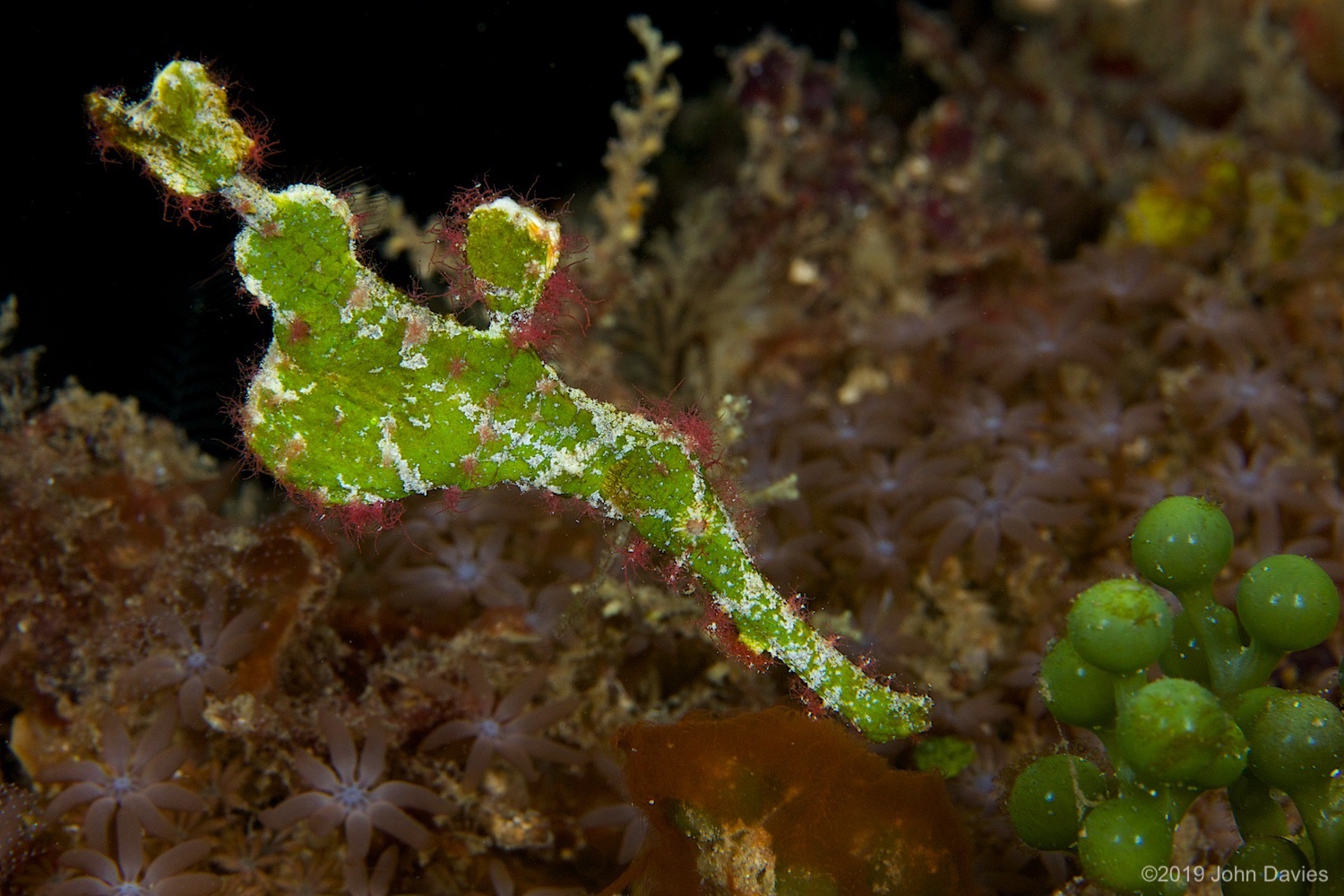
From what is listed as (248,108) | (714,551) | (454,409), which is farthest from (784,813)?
(248,108)

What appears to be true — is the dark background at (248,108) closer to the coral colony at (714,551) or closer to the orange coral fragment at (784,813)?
the coral colony at (714,551)

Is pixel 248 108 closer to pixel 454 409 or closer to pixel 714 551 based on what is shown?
pixel 454 409

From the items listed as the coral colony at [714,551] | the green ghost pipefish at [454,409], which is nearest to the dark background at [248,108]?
the coral colony at [714,551]

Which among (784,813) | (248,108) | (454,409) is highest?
(248,108)

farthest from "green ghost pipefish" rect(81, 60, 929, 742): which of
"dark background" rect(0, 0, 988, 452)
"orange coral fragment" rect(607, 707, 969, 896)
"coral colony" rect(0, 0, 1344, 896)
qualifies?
"dark background" rect(0, 0, 988, 452)

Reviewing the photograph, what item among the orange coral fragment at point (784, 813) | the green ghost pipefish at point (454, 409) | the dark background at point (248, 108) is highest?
the dark background at point (248, 108)

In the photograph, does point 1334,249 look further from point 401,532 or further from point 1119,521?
point 401,532
